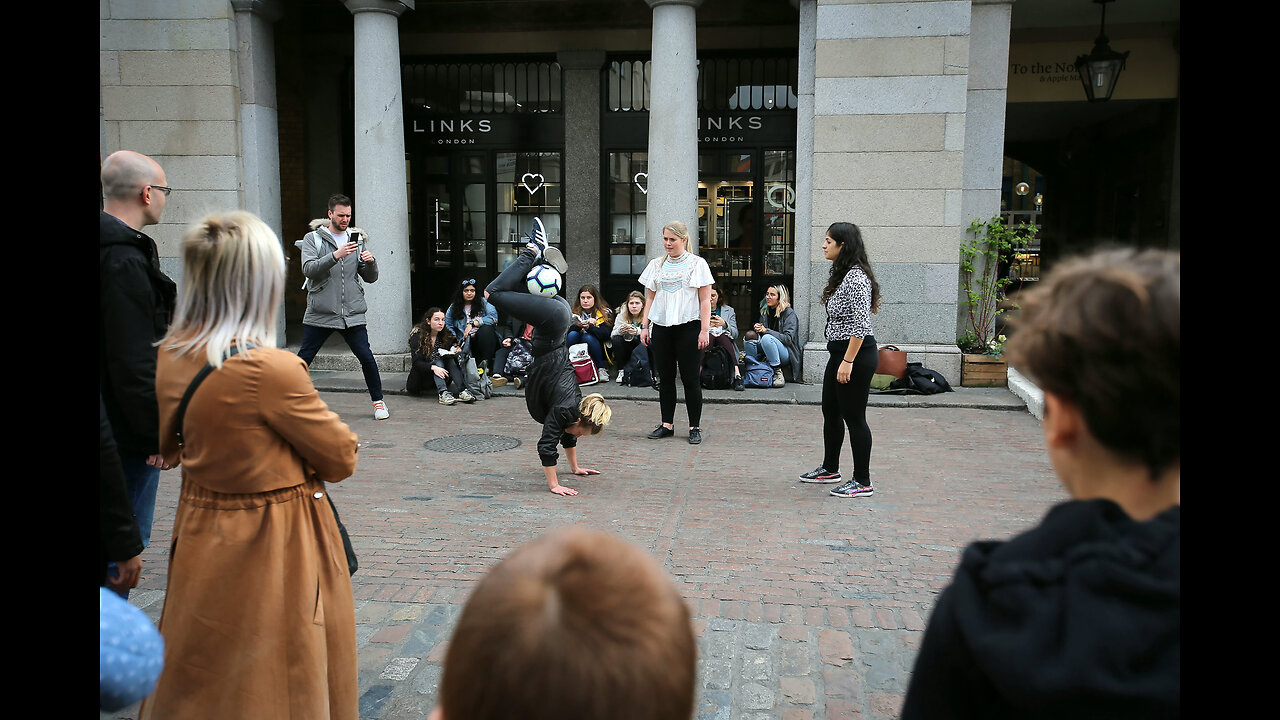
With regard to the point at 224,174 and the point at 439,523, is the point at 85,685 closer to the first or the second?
the point at 439,523

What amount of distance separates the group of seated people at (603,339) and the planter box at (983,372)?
6.57 feet

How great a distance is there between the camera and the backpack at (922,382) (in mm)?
10734

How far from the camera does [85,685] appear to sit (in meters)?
1.62

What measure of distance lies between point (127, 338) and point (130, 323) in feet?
0.18

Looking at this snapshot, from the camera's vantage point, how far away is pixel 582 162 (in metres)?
14.5

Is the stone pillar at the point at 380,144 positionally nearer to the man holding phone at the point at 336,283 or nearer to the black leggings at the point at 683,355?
the man holding phone at the point at 336,283

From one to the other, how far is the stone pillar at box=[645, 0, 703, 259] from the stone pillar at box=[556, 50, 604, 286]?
2.90 metres

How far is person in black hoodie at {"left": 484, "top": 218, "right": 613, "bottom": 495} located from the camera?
6.35 m

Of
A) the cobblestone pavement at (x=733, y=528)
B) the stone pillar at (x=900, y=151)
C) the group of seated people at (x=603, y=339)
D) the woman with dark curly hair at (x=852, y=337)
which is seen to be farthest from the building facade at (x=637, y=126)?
the woman with dark curly hair at (x=852, y=337)

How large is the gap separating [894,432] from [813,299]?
121 inches

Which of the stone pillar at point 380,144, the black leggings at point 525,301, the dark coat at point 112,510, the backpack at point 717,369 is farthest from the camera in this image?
the stone pillar at point 380,144

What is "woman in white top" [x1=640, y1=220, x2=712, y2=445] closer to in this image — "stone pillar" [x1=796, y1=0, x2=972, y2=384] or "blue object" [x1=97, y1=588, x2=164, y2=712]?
"stone pillar" [x1=796, y1=0, x2=972, y2=384]

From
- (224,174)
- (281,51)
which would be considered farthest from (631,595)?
(281,51)

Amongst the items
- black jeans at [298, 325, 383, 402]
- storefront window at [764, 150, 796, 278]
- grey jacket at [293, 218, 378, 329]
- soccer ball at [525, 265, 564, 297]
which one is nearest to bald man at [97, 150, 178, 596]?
soccer ball at [525, 265, 564, 297]
